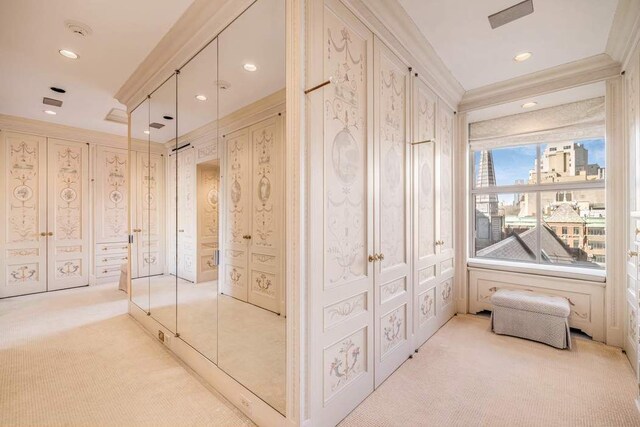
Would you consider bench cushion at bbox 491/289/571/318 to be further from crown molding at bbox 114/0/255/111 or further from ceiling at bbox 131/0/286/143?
crown molding at bbox 114/0/255/111

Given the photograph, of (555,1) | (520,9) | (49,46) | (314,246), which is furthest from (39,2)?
(555,1)

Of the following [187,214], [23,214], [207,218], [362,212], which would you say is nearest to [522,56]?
[362,212]

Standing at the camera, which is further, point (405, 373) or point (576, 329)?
point (576, 329)

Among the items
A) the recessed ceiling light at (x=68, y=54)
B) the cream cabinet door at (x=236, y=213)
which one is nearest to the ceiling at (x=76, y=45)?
the recessed ceiling light at (x=68, y=54)

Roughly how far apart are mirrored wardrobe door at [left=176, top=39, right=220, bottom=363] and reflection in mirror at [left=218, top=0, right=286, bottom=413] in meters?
0.13

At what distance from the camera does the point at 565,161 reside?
339 centimetres

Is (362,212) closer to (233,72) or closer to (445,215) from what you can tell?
(233,72)

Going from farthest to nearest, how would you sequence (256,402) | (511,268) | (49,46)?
1. (511,268)
2. (49,46)
3. (256,402)

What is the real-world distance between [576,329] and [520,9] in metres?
3.23

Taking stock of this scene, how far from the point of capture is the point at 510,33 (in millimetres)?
2400

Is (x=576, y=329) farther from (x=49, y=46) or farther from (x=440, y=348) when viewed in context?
(x=49, y=46)

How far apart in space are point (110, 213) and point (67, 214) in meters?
0.75

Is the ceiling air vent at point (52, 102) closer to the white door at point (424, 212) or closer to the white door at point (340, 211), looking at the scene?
the white door at point (340, 211)

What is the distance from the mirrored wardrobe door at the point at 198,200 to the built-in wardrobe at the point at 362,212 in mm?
920
